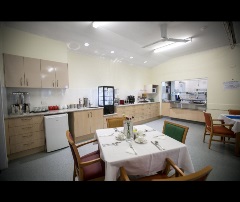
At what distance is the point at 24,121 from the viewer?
2654 millimetres

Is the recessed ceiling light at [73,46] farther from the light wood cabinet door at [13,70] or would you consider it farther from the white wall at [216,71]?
the white wall at [216,71]

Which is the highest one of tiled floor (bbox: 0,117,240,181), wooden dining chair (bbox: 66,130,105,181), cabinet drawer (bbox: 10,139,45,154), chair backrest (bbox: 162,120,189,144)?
chair backrest (bbox: 162,120,189,144)

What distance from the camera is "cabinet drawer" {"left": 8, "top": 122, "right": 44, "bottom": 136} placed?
253 centimetres

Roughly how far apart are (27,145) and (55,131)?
60cm

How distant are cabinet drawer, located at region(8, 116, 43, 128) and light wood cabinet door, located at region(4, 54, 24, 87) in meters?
0.82

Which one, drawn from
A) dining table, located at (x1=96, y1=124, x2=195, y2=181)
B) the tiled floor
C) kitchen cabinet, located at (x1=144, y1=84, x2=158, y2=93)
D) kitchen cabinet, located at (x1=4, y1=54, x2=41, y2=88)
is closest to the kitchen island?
kitchen cabinet, located at (x1=144, y1=84, x2=158, y2=93)

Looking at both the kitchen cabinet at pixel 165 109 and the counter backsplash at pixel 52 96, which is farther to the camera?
the kitchen cabinet at pixel 165 109

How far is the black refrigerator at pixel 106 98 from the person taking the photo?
439 centimetres

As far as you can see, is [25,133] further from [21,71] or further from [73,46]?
[73,46]

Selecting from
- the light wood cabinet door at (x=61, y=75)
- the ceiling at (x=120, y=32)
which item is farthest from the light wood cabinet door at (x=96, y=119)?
the ceiling at (x=120, y=32)

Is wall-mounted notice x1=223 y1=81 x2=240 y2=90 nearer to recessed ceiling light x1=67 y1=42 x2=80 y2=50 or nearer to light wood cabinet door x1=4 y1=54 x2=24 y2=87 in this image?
recessed ceiling light x1=67 y1=42 x2=80 y2=50

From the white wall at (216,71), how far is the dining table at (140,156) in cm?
431
